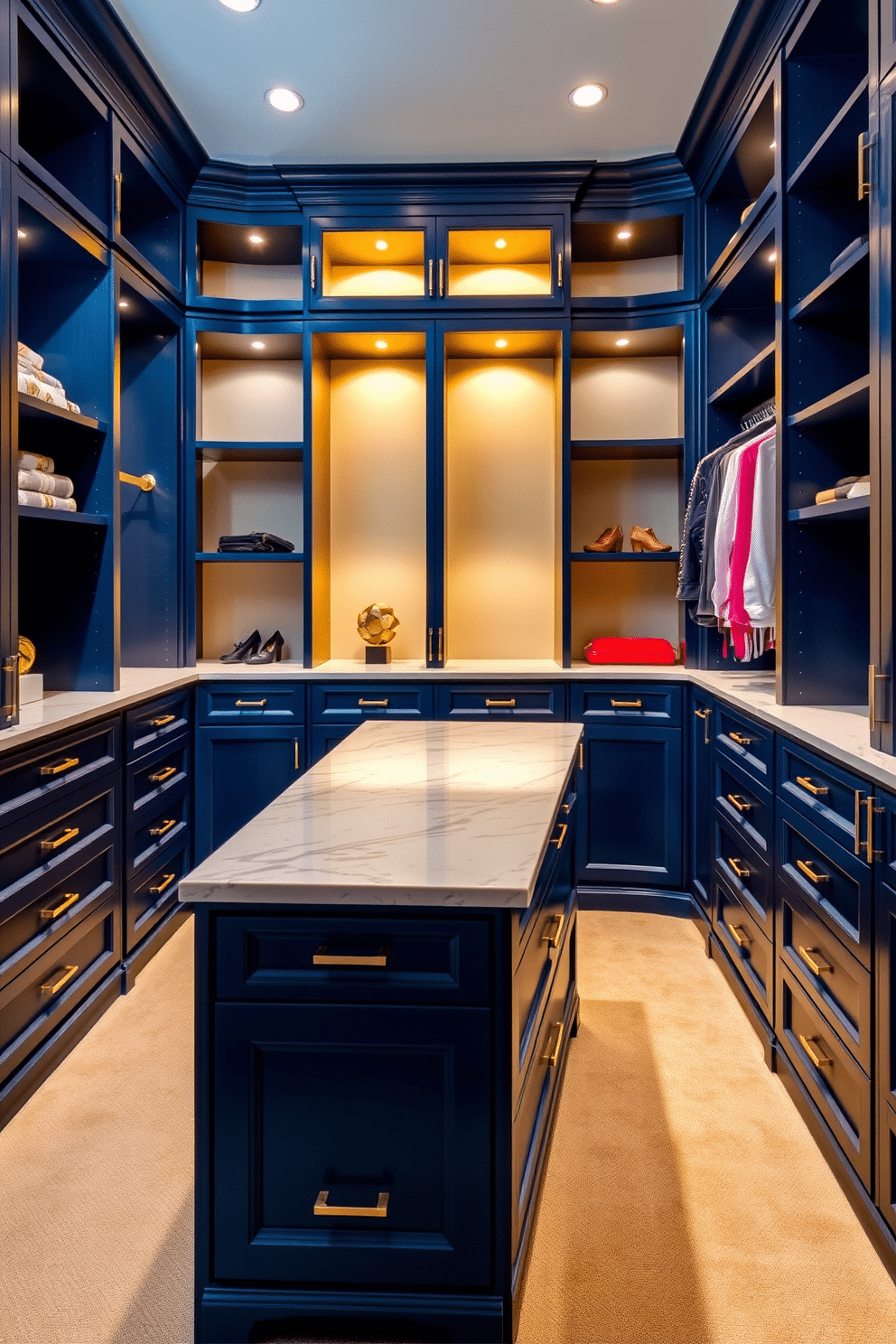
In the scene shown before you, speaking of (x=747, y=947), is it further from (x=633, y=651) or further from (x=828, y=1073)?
(x=633, y=651)

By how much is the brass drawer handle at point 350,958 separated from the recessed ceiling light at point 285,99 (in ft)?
10.4

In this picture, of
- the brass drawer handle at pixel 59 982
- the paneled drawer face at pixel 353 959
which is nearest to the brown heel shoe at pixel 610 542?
the brass drawer handle at pixel 59 982

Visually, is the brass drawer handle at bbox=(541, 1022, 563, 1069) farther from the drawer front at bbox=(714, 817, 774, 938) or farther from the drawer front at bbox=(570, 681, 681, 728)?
the drawer front at bbox=(570, 681, 681, 728)

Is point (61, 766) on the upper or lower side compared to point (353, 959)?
upper

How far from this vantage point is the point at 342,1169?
1305 mm

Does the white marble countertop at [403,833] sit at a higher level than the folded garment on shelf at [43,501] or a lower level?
lower

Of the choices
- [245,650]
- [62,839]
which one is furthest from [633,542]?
[62,839]

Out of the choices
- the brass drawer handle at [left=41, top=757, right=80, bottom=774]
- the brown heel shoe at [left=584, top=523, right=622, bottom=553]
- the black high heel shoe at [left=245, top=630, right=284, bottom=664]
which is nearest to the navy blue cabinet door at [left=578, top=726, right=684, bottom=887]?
the brown heel shoe at [left=584, top=523, right=622, bottom=553]

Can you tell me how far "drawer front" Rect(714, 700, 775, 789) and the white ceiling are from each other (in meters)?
2.19

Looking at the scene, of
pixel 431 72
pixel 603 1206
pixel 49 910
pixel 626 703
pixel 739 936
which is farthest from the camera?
pixel 626 703

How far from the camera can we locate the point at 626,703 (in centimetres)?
370

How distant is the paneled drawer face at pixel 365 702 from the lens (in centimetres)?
379

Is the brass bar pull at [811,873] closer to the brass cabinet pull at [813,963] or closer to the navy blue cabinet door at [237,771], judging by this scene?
the brass cabinet pull at [813,963]

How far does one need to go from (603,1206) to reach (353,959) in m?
0.99
